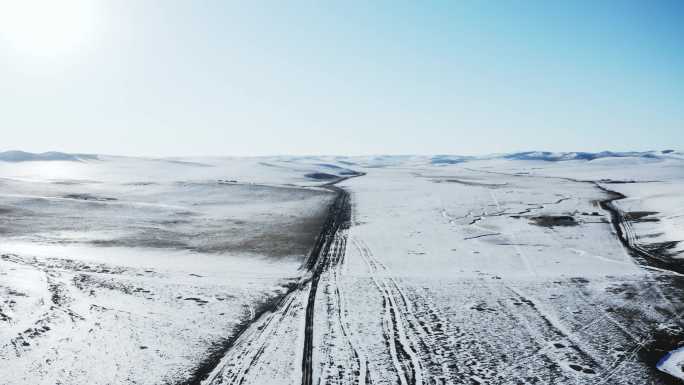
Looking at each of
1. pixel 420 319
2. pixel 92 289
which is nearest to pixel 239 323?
pixel 420 319

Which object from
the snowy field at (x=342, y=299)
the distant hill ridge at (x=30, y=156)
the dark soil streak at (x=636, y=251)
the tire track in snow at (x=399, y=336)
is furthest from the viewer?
the distant hill ridge at (x=30, y=156)

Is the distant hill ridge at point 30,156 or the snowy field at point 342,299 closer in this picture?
the snowy field at point 342,299

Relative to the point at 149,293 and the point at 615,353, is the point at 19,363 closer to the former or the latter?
the point at 149,293

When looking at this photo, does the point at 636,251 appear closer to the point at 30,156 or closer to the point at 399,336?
the point at 399,336

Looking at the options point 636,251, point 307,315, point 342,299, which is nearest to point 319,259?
point 342,299

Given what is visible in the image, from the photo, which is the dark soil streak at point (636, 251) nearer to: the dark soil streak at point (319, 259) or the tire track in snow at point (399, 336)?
the tire track in snow at point (399, 336)

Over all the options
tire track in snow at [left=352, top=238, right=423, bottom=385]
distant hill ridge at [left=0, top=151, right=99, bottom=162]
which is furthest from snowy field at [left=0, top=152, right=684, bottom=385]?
distant hill ridge at [left=0, top=151, right=99, bottom=162]

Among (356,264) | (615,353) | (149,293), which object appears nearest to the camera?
(615,353)

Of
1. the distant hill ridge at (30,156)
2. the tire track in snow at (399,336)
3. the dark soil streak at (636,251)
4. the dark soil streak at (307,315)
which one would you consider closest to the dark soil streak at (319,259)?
the dark soil streak at (307,315)
